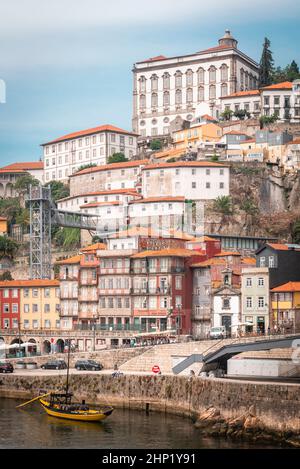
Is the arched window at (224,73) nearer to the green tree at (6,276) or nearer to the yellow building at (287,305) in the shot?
the green tree at (6,276)

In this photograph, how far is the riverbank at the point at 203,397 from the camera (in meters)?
A: 59.3

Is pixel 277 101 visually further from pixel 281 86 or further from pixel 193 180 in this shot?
pixel 193 180

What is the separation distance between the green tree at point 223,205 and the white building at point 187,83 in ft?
128

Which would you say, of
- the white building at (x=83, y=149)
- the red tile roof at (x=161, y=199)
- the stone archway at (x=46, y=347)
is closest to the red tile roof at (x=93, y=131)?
the white building at (x=83, y=149)

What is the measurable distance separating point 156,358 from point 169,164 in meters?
55.8

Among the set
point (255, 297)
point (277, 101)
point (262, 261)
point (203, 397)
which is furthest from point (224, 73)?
point (203, 397)

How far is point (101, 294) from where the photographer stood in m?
97.6

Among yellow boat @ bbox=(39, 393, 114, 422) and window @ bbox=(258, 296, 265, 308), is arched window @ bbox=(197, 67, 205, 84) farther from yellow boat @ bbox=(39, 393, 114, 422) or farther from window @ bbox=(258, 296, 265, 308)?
yellow boat @ bbox=(39, 393, 114, 422)

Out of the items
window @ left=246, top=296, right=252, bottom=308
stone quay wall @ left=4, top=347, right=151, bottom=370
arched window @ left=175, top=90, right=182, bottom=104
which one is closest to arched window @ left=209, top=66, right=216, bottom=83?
arched window @ left=175, top=90, right=182, bottom=104

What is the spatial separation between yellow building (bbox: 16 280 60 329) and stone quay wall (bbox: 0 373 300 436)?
22769 mm

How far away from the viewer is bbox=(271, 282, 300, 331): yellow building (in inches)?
3445

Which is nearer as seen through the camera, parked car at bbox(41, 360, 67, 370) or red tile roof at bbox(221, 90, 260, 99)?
parked car at bbox(41, 360, 67, 370)

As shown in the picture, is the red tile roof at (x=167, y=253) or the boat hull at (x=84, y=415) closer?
the boat hull at (x=84, y=415)

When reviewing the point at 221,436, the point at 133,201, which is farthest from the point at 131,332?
the point at 133,201
